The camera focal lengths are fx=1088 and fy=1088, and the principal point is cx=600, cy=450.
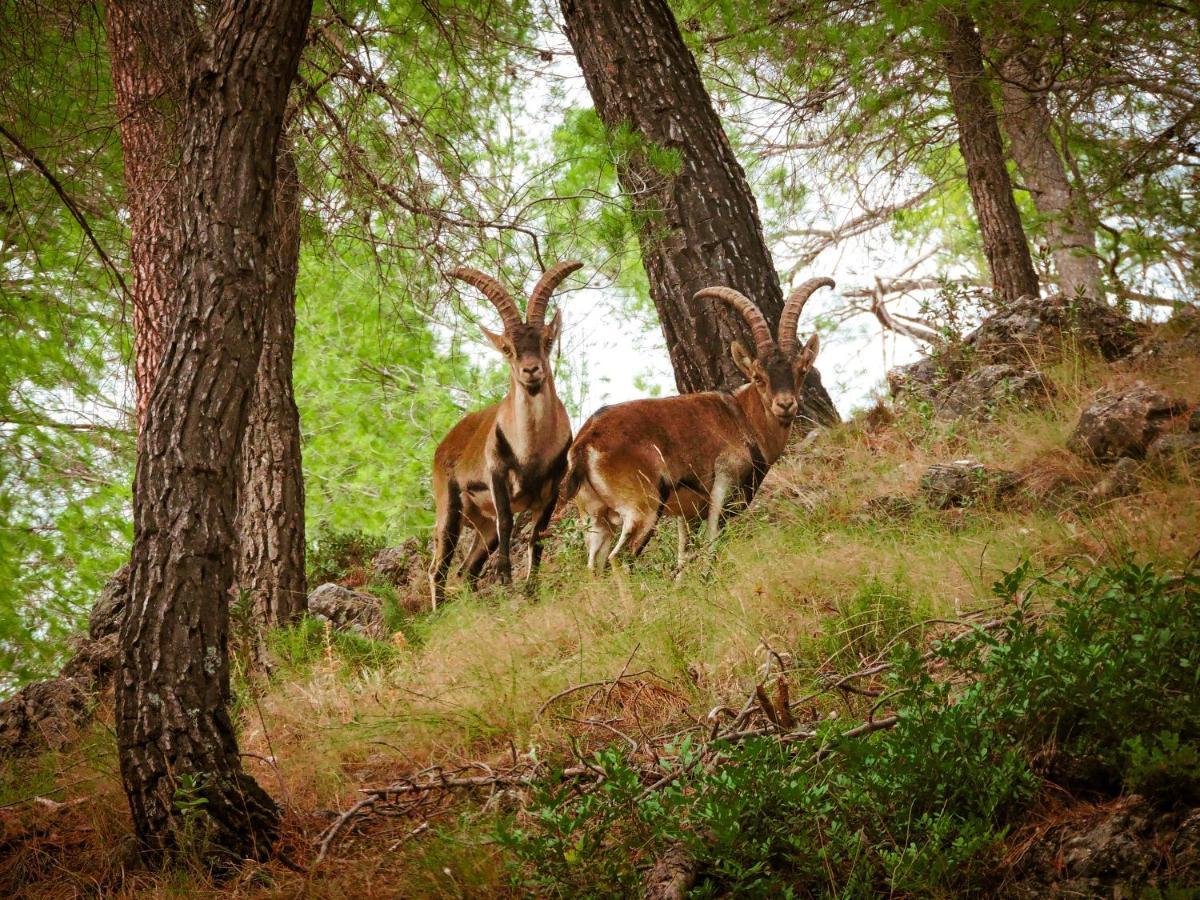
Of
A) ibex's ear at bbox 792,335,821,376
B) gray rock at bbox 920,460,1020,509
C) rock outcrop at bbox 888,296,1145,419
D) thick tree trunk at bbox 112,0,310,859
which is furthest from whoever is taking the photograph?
rock outcrop at bbox 888,296,1145,419

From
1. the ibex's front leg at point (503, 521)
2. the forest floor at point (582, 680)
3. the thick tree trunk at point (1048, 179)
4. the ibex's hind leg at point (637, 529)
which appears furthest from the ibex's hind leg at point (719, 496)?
the thick tree trunk at point (1048, 179)

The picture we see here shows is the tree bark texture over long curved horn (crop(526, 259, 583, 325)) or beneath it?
over

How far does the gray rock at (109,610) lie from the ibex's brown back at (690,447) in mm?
3333

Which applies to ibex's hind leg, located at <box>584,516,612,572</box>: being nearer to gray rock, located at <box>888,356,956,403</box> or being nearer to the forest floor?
the forest floor

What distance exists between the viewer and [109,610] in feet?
26.1

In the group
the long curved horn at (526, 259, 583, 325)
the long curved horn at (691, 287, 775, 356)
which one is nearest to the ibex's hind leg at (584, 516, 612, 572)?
the long curved horn at (526, 259, 583, 325)

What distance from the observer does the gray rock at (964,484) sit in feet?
21.8

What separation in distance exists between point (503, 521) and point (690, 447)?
1.46 m

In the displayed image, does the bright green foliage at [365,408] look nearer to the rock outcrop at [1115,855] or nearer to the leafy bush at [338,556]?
the leafy bush at [338,556]

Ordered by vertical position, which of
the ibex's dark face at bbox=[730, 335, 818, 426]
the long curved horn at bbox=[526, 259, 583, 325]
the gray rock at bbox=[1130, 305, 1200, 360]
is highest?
the long curved horn at bbox=[526, 259, 583, 325]

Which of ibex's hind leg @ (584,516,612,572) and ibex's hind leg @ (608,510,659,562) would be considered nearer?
ibex's hind leg @ (608,510,659,562)

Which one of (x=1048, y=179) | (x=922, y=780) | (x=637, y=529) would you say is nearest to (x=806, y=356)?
(x=637, y=529)

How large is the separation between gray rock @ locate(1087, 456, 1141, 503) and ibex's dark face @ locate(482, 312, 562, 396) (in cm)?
356

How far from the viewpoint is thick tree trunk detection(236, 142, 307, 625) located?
8031 mm
